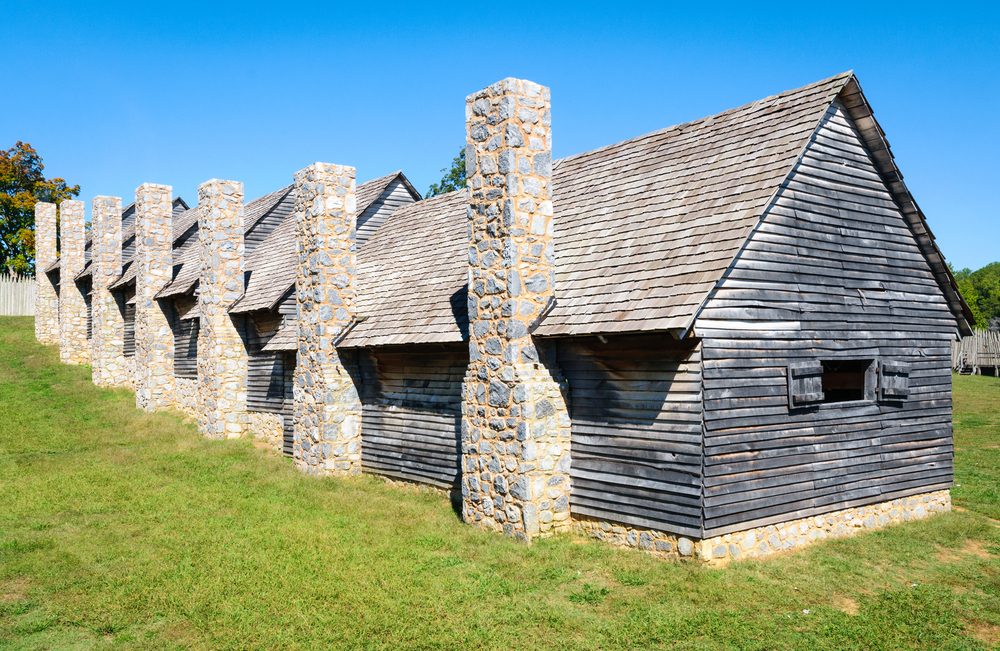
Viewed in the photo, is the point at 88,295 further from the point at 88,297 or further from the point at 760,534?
the point at 760,534

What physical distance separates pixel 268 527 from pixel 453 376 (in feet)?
13.2

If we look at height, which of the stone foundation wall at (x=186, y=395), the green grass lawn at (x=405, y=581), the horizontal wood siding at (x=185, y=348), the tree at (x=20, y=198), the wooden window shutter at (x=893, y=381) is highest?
the tree at (x=20, y=198)

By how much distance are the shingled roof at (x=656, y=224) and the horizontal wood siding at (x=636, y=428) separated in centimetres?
60

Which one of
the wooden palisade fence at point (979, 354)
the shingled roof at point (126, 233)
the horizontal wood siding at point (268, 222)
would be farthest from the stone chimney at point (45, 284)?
the wooden palisade fence at point (979, 354)

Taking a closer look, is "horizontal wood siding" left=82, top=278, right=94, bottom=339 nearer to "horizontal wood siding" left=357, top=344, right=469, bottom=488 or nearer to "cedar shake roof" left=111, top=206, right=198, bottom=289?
"cedar shake roof" left=111, top=206, right=198, bottom=289

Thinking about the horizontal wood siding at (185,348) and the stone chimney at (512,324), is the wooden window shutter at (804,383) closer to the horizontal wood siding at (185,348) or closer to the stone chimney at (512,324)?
the stone chimney at (512,324)

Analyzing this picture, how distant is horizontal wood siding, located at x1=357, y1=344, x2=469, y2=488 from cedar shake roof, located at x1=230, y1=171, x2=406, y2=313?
485cm

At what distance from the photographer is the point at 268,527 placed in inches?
470

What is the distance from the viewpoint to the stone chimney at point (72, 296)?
3234 cm

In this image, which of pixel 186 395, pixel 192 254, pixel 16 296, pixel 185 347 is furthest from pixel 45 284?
pixel 186 395

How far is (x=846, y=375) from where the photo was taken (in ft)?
42.3

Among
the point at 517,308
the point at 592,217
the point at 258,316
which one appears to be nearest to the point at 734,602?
the point at 517,308

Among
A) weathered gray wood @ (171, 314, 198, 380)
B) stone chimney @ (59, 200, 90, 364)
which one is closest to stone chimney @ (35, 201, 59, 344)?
stone chimney @ (59, 200, 90, 364)

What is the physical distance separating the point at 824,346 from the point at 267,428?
14216 mm
